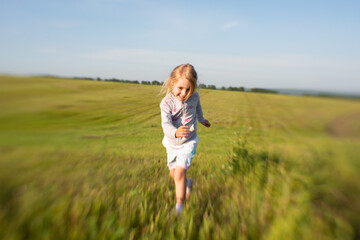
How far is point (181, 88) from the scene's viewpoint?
113 inches

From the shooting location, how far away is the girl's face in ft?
9.28

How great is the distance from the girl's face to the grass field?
2.97 feet

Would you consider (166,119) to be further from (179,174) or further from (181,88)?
(179,174)

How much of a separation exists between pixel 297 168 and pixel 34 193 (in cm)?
195

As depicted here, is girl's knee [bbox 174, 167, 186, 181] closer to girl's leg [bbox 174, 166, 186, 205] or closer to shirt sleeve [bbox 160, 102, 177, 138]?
girl's leg [bbox 174, 166, 186, 205]

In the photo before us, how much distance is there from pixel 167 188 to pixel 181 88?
1.34 metres

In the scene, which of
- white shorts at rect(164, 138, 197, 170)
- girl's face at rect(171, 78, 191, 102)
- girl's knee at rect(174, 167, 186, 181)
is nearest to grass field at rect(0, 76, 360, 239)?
girl's knee at rect(174, 167, 186, 181)

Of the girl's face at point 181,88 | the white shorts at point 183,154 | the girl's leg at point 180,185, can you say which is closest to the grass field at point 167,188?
the girl's leg at point 180,185

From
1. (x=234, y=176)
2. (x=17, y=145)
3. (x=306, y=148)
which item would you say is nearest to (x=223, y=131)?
(x=234, y=176)

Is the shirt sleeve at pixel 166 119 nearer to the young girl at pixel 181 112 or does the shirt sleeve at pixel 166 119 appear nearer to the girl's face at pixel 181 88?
the young girl at pixel 181 112

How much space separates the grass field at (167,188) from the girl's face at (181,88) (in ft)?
2.97

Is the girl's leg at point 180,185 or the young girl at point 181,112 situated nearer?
the girl's leg at point 180,185

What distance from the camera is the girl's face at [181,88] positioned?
9.28ft

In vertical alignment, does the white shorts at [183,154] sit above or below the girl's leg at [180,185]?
above
